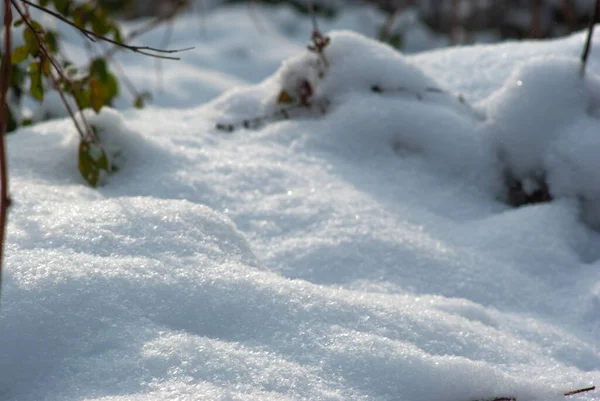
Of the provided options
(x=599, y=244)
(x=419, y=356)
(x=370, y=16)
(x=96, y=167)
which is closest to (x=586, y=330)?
(x=599, y=244)

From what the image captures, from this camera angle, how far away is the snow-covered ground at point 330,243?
0.84 meters

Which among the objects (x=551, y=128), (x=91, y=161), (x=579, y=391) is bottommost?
(x=579, y=391)

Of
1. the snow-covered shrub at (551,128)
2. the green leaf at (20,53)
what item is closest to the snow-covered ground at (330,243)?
the snow-covered shrub at (551,128)

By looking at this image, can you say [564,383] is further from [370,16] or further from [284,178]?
[370,16]

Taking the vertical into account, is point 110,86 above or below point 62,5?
below

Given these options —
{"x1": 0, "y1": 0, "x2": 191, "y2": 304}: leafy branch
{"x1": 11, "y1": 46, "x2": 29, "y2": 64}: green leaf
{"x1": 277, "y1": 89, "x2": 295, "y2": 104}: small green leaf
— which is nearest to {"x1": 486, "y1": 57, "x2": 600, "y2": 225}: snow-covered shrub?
{"x1": 277, "y1": 89, "x2": 295, "y2": 104}: small green leaf

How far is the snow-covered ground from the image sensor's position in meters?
0.84

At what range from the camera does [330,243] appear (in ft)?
4.17

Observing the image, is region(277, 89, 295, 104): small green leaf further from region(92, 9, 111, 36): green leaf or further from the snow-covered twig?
region(92, 9, 111, 36): green leaf

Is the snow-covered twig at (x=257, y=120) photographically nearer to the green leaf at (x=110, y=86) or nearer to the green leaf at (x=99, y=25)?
the green leaf at (x=110, y=86)

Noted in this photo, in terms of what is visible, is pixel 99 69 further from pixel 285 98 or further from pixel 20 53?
pixel 285 98

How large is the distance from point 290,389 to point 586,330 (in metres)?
0.63

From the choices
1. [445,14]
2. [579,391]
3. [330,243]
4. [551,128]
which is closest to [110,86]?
[330,243]

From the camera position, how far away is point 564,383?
35.8 inches
